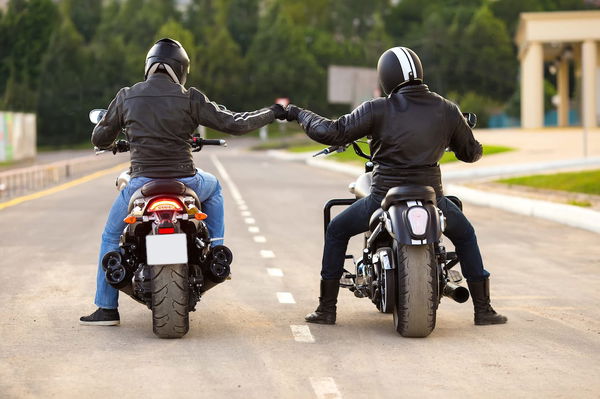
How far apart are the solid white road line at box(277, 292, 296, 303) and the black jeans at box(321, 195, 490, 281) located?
4.68 ft

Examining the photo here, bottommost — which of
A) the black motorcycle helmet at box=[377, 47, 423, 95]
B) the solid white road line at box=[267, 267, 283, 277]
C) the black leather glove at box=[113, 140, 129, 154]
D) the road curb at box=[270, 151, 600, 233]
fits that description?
the road curb at box=[270, 151, 600, 233]

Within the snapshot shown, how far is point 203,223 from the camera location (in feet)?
28.3

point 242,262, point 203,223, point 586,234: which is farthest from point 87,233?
point 203,223

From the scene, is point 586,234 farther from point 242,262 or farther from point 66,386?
point 66,386

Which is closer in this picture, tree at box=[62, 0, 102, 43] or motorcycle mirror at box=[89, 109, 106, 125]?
motorcycle mirror at box=[89, 109, 106, 125]

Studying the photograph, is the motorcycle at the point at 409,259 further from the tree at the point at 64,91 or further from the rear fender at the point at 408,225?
the tree at the point at 64,91

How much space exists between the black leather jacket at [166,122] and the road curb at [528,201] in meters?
10.5

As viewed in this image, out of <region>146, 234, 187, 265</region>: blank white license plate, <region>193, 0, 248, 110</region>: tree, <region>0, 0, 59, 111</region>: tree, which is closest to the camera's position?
A: <region>146, 234, 187, 265</region>: blank white license plate

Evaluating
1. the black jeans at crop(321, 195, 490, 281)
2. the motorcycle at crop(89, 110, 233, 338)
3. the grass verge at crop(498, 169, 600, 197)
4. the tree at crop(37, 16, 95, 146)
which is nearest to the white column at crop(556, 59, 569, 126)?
the tree at crop(37, 16, 95, 146)

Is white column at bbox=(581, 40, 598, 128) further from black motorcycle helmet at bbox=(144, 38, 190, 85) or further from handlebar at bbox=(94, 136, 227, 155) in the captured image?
black motorcycle helmet at bbox=(144, 38, 190, 85)

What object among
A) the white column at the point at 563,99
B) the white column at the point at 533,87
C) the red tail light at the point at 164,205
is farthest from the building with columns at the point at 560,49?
the red tail light at the point at 164,205

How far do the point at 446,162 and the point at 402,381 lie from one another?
3877 centimetres

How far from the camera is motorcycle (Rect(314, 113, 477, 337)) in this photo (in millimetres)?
8148

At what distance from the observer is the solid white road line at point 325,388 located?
21.6ft
